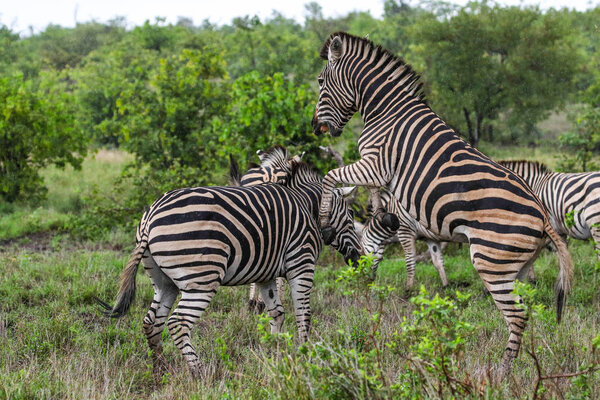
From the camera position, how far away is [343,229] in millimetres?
6273

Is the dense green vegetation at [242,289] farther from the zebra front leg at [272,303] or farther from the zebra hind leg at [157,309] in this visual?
the zebra front leg at [272,303]

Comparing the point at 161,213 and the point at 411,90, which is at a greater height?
the point at 411,90

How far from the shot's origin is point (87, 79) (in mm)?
25109

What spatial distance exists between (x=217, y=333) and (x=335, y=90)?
2870 mm

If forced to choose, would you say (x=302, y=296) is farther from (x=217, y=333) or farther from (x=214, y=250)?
(x=214, y=250)

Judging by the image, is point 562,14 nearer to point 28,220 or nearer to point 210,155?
point 210,155

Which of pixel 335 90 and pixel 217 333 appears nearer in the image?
pixel 217 333

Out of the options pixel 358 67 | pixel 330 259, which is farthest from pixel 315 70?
pixel 358 67

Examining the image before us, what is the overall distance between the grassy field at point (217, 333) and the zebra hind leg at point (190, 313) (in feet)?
0.58

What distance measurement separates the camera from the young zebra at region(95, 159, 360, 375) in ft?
15.3

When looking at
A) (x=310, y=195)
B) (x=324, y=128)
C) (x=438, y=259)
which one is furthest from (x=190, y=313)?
(x=438, y=259)

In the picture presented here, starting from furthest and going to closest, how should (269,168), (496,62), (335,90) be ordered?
(496,62) → (269,168) → (335,90)

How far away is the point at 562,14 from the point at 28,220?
22466 mm

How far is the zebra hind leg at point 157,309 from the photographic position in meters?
5.01
